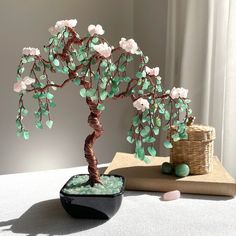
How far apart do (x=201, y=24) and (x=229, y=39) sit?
0.56 ft

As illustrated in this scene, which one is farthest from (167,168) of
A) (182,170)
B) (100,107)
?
(100,107)

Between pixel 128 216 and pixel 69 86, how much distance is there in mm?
1105

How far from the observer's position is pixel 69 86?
68.8 inches

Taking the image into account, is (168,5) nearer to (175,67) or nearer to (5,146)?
(175,67)

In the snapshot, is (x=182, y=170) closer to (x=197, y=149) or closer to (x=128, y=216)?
(x=197, y=149)

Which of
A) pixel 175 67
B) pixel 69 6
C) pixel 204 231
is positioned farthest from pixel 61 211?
pixel 69 6

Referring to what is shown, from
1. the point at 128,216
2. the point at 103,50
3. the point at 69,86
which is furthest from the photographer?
the point at 69,86

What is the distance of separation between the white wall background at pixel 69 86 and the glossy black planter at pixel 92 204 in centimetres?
104

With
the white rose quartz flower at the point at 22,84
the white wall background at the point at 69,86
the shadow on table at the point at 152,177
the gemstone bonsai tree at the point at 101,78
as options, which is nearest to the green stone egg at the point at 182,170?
the shadow on table at the point at 152,177

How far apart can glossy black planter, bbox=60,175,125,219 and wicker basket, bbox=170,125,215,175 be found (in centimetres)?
27

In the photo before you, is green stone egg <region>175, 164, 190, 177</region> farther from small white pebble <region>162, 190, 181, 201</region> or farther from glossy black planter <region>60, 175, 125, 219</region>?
glossy black planter <region>60, 175, 125, 219</region>

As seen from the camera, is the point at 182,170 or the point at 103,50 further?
the point at 182,170

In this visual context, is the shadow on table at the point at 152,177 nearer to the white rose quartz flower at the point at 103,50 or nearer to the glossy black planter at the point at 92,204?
the glossy black planter at the point at 92,204

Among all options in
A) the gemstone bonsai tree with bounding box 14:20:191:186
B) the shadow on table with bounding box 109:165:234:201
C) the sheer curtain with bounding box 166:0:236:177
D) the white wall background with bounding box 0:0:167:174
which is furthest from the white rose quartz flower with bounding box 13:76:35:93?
the white wall background with bounding box 0:0:167:174
